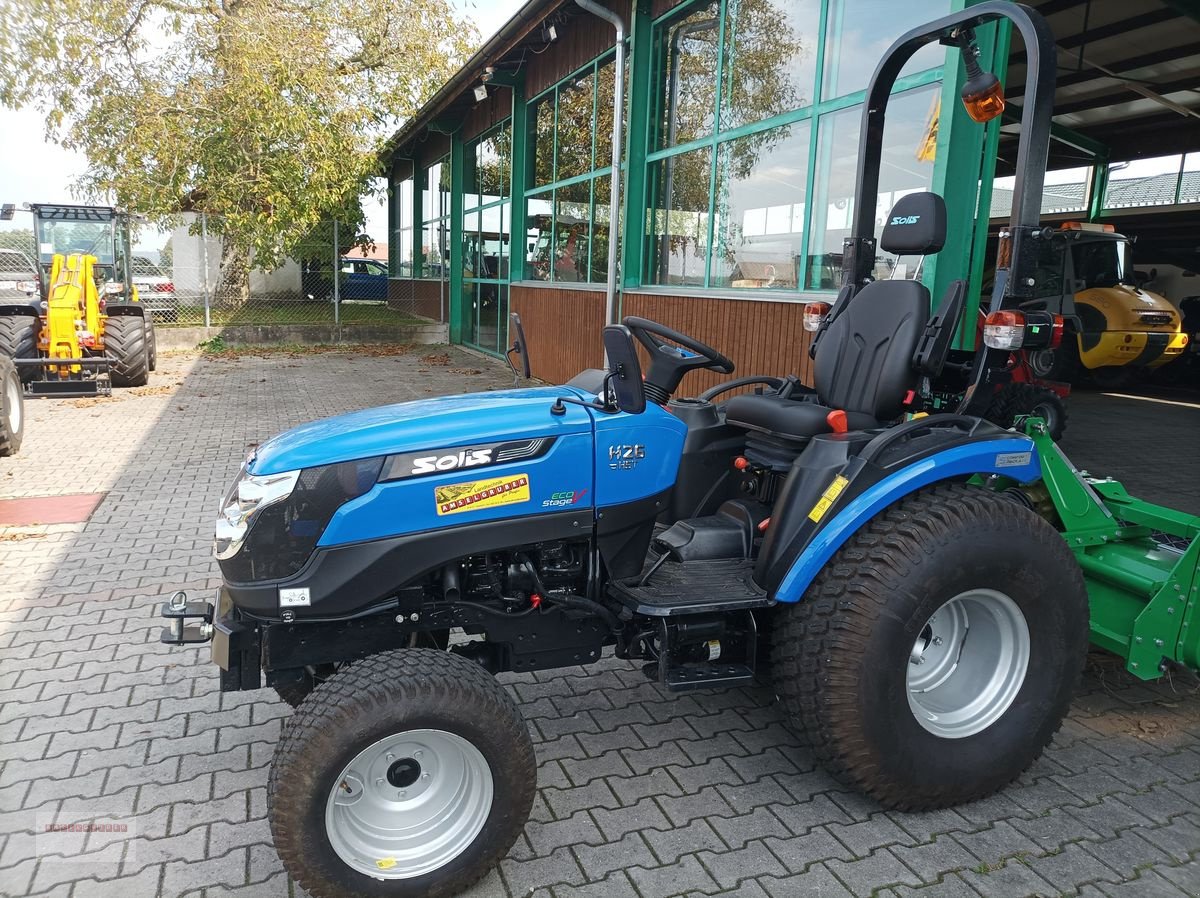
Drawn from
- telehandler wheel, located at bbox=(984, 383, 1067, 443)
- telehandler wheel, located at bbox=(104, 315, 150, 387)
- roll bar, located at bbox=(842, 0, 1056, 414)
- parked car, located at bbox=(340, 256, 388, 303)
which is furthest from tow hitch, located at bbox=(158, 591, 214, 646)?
parked car, located at bbox=(340, 256, 388, 303)

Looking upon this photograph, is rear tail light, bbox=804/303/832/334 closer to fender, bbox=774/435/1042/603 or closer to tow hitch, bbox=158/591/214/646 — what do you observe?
fender, bbox=774/435/1042/603

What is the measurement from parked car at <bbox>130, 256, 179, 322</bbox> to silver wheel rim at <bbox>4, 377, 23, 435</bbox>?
9.30 m

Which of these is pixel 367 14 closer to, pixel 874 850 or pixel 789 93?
pixel 789 93

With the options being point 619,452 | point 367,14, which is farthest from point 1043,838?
point 367,14

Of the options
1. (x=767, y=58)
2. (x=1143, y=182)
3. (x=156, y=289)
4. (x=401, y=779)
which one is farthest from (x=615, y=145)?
(x=1143, y=182)

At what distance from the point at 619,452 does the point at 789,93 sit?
15.9 ft

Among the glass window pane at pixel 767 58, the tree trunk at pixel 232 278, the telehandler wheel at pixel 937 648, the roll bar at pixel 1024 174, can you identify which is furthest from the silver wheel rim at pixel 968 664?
the tree trunk at pixel 232 278

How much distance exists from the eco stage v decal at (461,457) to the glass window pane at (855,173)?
335cm

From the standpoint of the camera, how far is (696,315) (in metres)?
7.54

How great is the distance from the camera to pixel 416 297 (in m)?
21.0

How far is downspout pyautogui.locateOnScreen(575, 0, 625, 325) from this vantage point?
8453mm

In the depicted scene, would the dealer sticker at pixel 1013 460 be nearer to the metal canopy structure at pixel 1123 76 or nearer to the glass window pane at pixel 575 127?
the metal canopy structure at pixel 1123 76

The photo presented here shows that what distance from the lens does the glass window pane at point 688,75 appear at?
7500 mm

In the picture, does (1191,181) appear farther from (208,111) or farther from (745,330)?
(208,111)
